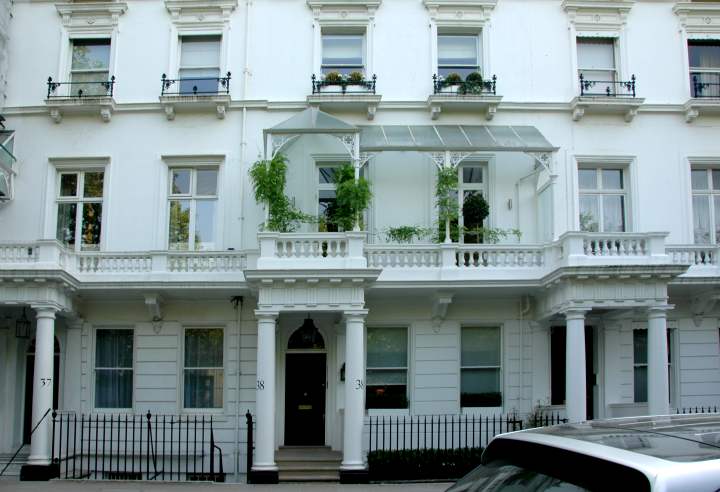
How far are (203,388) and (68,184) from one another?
6307 millimetres

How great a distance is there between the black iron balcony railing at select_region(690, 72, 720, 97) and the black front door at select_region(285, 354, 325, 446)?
11769 mm

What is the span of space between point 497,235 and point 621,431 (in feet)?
50.7

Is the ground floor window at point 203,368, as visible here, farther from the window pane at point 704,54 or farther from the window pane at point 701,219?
the window pane at point 704,54

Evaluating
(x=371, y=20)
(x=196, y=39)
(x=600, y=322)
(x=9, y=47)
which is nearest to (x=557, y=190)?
(x=600, y=322)

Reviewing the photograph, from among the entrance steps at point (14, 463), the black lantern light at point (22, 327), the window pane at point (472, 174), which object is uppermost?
the window pane at point (472, 174)

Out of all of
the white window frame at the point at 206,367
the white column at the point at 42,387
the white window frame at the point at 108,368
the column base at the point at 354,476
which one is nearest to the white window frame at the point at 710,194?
the column base at the point at 354,476

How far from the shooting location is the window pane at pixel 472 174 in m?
19.7

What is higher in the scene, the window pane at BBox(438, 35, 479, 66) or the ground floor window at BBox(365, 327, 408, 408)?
the window pane at BBox(438, 35, 479, 66)

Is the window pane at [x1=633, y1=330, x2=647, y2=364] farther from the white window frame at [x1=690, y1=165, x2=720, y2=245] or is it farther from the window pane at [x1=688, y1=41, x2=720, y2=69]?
the window pane at [x1=688, y1=41, x2=720, y2=69]

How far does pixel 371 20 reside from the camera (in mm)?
19969

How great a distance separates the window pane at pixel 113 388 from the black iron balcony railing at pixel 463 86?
10.4 metres

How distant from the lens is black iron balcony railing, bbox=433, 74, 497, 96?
19438 millimetres

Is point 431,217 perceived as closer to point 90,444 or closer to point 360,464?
point 360,464

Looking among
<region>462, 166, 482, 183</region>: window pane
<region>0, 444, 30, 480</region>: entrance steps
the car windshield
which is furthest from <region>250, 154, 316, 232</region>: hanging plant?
the car windshield
